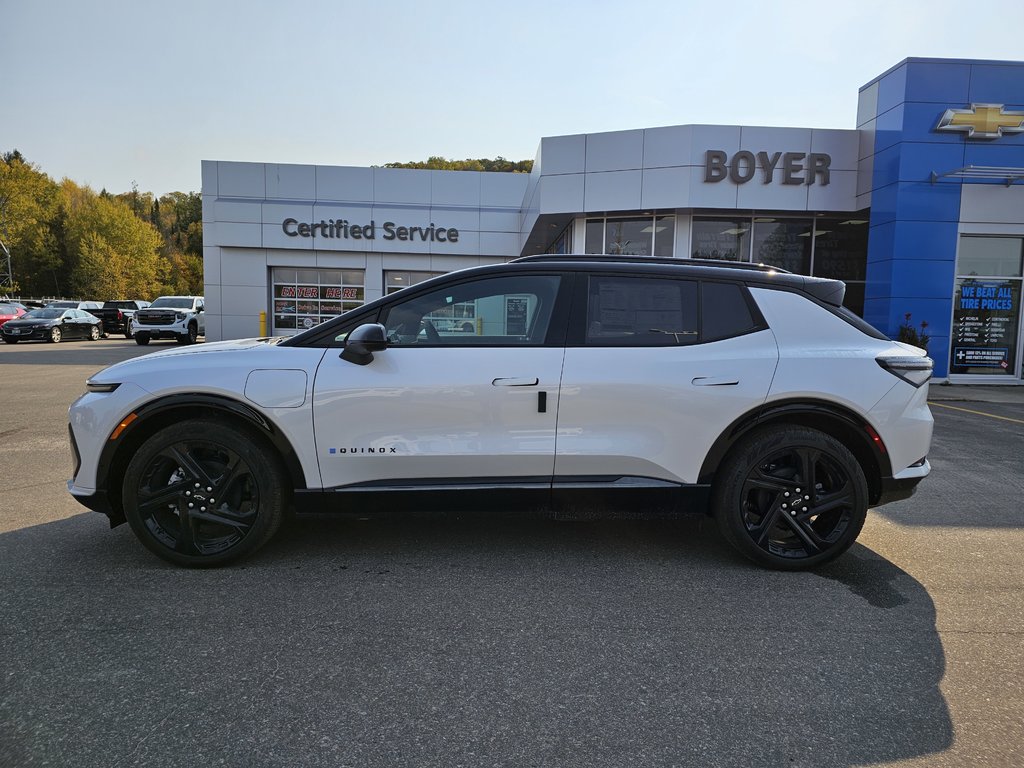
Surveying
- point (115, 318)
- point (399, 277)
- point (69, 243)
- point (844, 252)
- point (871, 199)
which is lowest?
point (115, 318)

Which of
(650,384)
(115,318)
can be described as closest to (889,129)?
(650,384)

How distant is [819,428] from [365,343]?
2.70 metres

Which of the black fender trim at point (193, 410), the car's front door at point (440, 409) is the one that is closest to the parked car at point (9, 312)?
the black fender trim at point (193, 410)

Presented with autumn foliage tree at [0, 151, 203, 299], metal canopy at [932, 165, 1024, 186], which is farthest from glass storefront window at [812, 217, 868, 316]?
autumn foliage tree at [0, 151, 203, 299]

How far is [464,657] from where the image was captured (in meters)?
2.73

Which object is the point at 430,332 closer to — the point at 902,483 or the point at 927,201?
the point at 902,483

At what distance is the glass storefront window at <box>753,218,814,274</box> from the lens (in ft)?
51.3

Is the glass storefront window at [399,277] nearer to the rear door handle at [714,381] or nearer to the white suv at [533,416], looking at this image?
the white suv at [533,416]

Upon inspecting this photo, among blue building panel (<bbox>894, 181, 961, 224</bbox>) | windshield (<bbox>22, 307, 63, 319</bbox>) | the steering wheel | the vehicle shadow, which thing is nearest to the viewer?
the vehicle shadow

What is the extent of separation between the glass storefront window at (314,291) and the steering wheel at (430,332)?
2241 cm

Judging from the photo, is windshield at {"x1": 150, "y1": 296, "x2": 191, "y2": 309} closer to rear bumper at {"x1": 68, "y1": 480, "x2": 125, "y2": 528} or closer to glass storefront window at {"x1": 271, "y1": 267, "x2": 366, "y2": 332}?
glass storefront window at {"x1": 271, "y1": 267, "x2": 366, "y2": 332}

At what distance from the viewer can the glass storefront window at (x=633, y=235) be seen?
15594 mm

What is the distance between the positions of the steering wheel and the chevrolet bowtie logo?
1446 centimetres

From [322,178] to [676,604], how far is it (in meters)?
24.7
